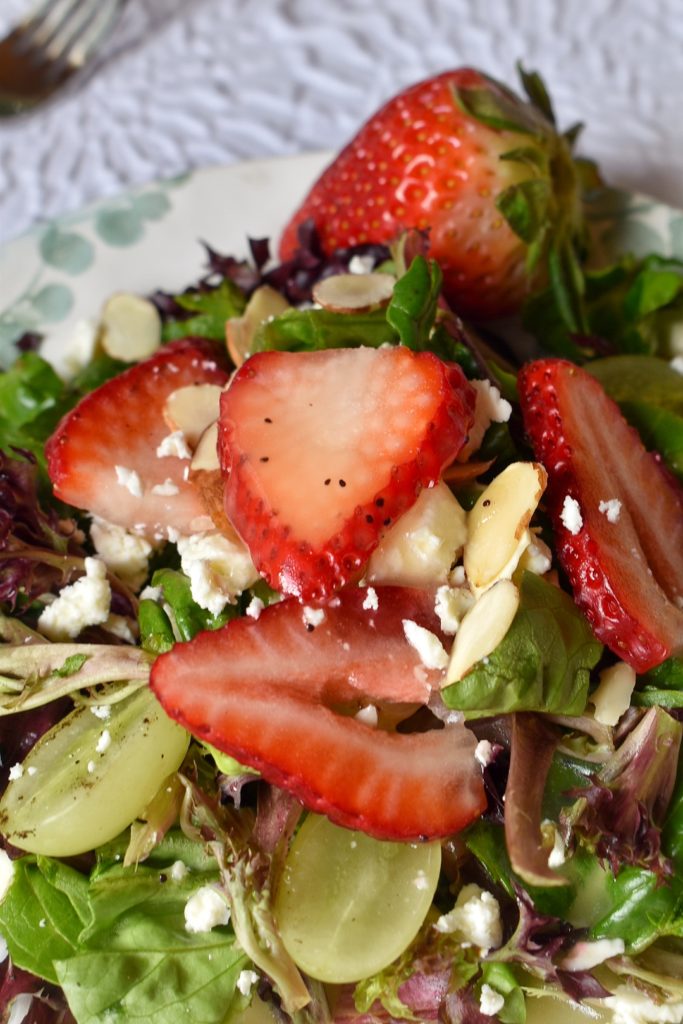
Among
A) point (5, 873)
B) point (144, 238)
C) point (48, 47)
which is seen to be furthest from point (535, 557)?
point (48, 47)

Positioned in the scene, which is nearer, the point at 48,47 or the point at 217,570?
the point at 217,570

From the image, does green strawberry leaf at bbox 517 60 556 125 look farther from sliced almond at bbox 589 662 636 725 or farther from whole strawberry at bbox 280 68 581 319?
sliced almond at bbox 589 662 636 725

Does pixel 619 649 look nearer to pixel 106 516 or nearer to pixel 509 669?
pixel 509 669

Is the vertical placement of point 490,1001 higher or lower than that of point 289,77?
lower

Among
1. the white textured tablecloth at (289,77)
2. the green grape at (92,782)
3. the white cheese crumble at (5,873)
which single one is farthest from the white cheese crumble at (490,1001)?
the white textured tablecloth at (289,77)

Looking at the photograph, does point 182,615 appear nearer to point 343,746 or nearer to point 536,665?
point 343,746

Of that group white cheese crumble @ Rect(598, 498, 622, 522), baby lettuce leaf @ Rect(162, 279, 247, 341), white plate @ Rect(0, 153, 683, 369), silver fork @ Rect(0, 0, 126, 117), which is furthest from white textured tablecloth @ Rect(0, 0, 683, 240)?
white cheese crumble @ Rect(598, 498, 622, 522)

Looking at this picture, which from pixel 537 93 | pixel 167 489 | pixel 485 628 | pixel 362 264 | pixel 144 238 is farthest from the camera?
pixel 144 238

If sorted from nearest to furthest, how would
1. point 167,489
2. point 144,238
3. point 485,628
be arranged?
1. point 485,628
2. point 167,489
3. point 144,238
